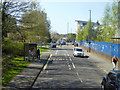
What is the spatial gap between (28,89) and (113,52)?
18173 mm

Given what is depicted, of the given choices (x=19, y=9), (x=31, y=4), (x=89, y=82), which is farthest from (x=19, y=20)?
(x=89, y=82)

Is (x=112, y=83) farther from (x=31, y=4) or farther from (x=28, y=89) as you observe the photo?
(x=31, y=4)

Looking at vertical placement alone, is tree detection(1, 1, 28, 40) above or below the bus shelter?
above

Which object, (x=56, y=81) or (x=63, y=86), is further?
(x=56, y=81)

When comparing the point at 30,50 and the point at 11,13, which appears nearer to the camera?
the point at 11,13

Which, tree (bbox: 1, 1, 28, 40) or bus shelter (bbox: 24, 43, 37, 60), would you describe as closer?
tree (bbox: 1, 1, 28, 40)

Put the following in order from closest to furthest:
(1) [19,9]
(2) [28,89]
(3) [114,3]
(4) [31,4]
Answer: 1. (2) [28,89]
2. (1) [19,9]
3. (4) [31,4]
4. (3) [114,3]

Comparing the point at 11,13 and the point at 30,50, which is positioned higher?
the point at 11,13

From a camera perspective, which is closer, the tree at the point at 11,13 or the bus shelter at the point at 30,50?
the tree at the point at 11,13

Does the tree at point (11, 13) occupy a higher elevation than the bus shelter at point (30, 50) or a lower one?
higher

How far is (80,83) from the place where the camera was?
48.2 feet

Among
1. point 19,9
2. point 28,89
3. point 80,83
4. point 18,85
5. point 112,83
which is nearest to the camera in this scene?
point 112,83

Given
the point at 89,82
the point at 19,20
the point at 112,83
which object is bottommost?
the point at 89,82

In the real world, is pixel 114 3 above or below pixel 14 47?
above
